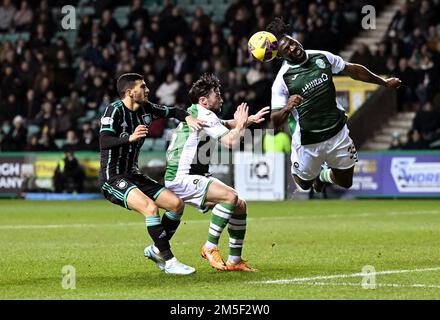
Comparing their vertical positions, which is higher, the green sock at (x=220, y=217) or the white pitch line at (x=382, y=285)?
the green sock at (x=220, y=217)

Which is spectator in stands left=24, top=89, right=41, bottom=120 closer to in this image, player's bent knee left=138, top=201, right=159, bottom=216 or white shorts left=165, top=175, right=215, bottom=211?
white shorts left=165, top=175, right=215, bottom=211

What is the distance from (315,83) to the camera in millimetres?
12266

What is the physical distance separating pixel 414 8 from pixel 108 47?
9.10 meters

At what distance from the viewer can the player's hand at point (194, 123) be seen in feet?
35.9

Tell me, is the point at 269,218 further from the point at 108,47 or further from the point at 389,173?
the point at 108,47

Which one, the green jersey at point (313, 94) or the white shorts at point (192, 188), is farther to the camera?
the green jersey at point (313, 94)

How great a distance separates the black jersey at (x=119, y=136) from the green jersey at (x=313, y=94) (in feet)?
4.96

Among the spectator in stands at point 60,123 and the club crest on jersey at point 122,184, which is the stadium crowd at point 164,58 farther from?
A: the club crest on jersey at point 122,184

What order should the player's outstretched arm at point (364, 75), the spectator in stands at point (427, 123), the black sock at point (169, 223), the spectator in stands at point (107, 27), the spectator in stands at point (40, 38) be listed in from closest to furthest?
the black sock at point (169, 223)
the player's outstretched arm at point (364, 75)
the spectator in stands at point (427, 123)
the spectator in stands at point (107, 27)
the spectator in stands at point (40, 38)

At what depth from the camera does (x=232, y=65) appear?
28812 millimetres

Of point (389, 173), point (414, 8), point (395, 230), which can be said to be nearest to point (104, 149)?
point (395, 230)

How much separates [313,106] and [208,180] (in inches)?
76.8

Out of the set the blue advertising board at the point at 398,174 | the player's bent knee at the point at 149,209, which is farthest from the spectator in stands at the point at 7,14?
the player's bent knee at the point at 149,209

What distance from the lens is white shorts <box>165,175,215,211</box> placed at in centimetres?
1123
